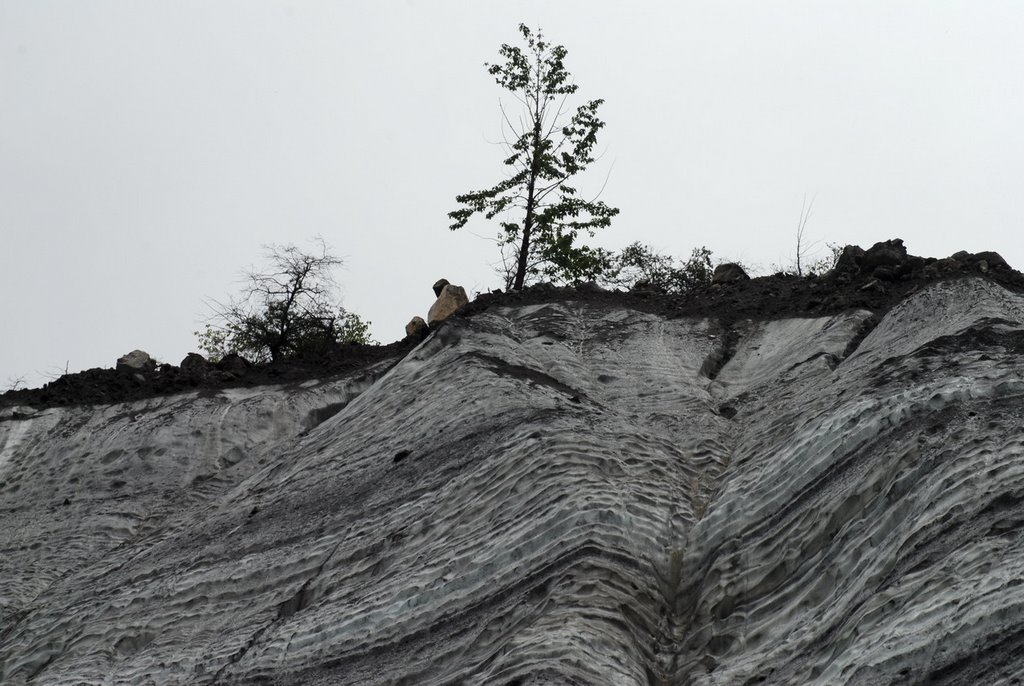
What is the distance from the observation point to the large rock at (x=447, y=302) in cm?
2094

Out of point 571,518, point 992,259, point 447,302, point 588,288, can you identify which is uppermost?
point 447,302

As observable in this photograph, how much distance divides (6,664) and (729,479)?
7.20 metres

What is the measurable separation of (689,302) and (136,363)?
A: 27.6ft

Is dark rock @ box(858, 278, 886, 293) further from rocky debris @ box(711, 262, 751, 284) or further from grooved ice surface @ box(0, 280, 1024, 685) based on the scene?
rocky debris @ box(711, 262, 751, 284)

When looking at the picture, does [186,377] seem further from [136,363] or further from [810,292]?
[810,292]

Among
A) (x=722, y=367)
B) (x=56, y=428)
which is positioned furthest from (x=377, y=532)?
(x=56, y=428)

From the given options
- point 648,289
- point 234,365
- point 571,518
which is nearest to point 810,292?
point 648,289

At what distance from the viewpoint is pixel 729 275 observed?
18734mm

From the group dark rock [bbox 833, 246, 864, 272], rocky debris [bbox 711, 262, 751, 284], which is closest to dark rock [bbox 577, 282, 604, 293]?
rocky debris [bbox 711, 262, 751, 284]

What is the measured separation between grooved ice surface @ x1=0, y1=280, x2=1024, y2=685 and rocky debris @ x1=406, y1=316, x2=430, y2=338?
2.47 metres

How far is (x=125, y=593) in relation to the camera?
1307 cm

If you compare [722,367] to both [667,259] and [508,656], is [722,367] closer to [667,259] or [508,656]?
[508,656]

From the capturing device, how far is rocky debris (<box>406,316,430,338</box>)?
1952 cm

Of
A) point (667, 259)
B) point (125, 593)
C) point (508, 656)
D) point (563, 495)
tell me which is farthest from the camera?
point (667, 259)
